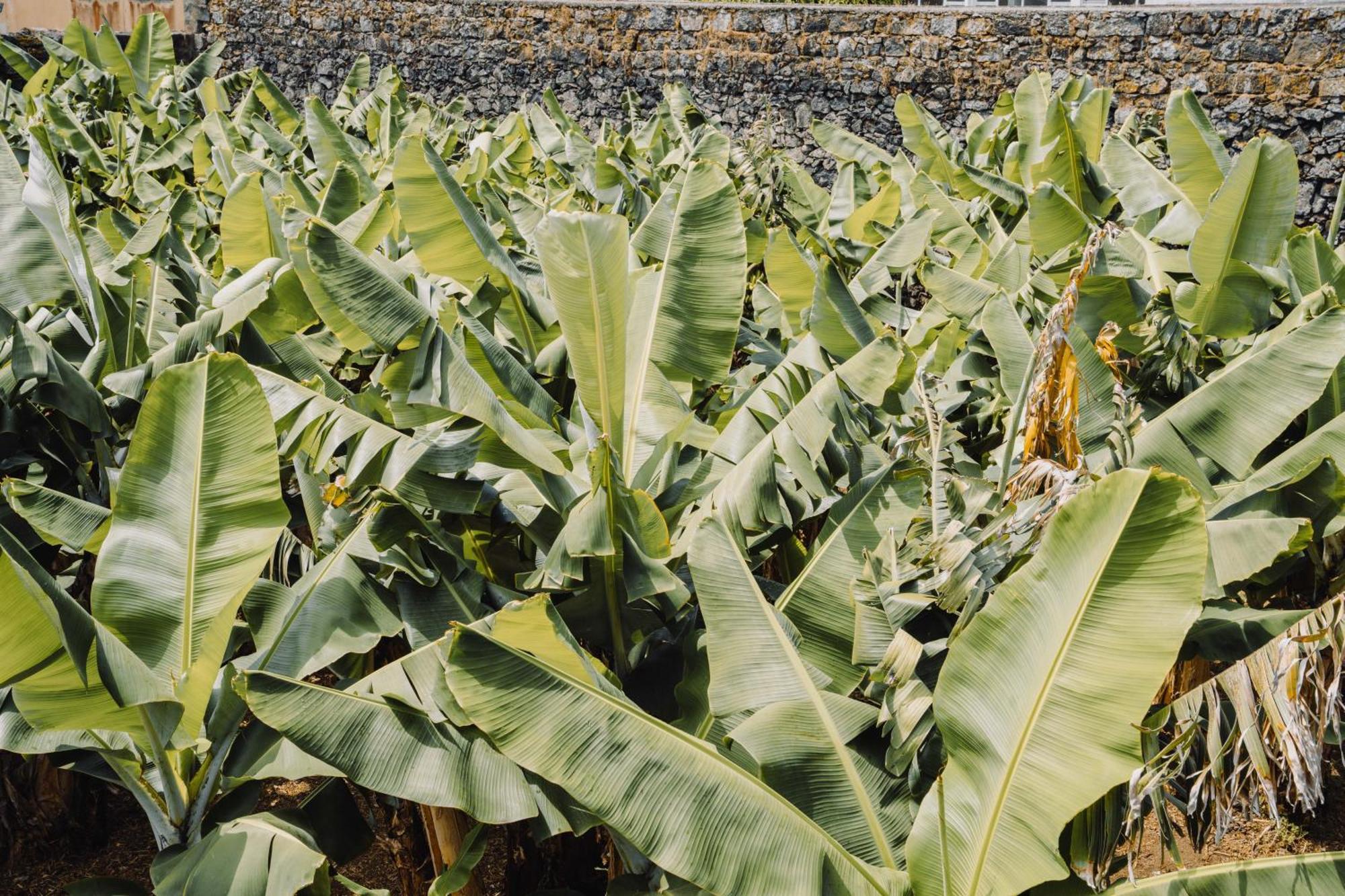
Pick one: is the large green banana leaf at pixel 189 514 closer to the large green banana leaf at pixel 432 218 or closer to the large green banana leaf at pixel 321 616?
the large green banana leaf at pixel 321 616

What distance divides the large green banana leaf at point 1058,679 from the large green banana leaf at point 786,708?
0.61ft

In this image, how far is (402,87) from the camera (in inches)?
473

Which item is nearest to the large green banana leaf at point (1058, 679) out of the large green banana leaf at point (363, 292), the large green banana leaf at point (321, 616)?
the large green banana leaf at point (321, 616)

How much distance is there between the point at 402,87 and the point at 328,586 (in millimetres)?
10164

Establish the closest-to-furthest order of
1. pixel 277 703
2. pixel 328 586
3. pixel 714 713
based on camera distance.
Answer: pixel 277 703
pixel 714 713
pixel 328 586

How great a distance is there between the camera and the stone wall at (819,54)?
1033 centimetres

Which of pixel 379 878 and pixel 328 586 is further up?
pixel 328 586

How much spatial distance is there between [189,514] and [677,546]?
3.87ft

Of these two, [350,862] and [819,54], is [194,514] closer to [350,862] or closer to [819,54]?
[350,862]

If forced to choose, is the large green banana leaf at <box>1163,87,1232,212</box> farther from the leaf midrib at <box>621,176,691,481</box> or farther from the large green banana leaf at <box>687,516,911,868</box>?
the large green banana leaf at <box>687,516,911,868</box>

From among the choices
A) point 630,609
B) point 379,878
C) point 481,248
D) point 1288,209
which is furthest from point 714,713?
point 1288,209

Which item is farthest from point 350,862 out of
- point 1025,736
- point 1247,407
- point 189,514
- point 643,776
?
point 1247,407

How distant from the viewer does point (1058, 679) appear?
2.22 m

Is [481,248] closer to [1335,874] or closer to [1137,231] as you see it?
[1335,874]
